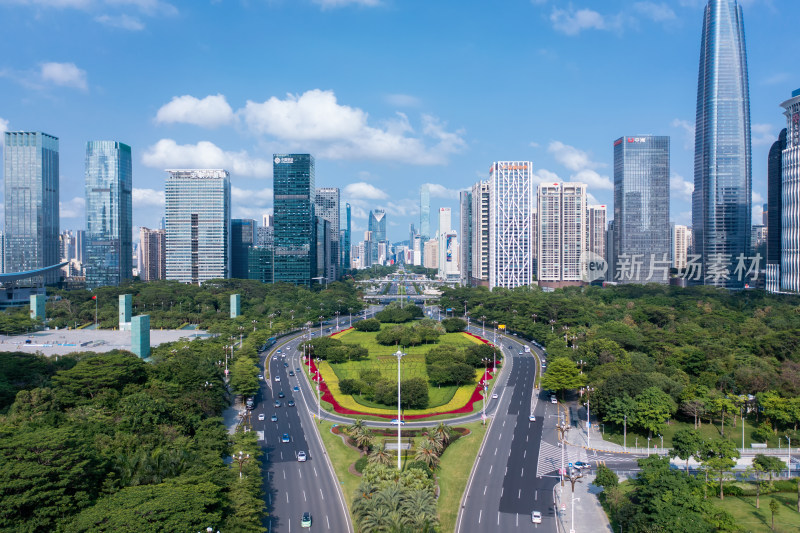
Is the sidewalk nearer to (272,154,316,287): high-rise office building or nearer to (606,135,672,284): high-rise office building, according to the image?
(606,135,672,284): high-rise office building

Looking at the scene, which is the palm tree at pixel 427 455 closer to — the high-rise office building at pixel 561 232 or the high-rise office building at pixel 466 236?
the high-rise office building at pixel 561 232

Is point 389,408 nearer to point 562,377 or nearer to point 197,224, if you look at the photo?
point 562,377

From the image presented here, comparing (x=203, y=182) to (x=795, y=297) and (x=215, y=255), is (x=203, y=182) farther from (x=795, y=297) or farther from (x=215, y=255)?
(x=795, y=297)

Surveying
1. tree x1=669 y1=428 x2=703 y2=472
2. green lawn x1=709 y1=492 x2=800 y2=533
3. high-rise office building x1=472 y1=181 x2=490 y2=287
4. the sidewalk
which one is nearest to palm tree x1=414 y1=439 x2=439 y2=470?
the sidewalk

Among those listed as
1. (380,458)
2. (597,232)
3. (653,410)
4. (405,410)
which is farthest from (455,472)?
(597,232)

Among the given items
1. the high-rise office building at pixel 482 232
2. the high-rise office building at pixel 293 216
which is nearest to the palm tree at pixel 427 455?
the high-rise office building at pixel 293 216

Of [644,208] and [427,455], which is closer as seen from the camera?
[427,455]
